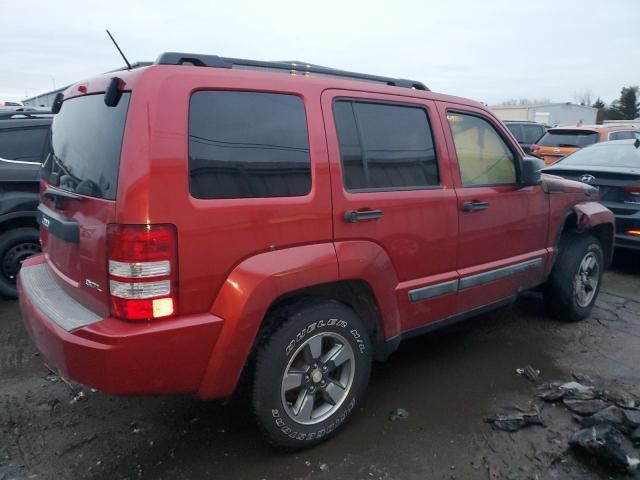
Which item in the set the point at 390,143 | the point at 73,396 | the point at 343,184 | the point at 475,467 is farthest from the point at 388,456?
the point at 73,396

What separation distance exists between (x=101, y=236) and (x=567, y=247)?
3827 mm

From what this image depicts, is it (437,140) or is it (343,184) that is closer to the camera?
(343,184)

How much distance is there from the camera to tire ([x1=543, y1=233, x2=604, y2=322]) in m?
4.36

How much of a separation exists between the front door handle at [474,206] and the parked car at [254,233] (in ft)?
0.06

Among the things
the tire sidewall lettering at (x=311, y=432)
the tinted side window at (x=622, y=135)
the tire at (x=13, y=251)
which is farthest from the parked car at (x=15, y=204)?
the tinted side window at (x=622, y=135)

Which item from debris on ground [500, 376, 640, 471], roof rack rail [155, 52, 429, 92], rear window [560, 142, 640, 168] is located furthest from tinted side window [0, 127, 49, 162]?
rear window [560, 142, 640, 168]

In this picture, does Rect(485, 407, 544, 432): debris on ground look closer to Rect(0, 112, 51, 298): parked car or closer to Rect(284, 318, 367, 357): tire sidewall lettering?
Rect(284, 318, 367, 357): tire sidewall lettering

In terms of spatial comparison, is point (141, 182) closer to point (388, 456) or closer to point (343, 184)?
point (343, 184)

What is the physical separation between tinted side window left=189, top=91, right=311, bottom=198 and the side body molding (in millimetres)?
324

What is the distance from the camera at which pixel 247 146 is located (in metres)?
2.39

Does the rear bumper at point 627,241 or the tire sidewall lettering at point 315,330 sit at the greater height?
the tire sidewall lettering at point 315,330

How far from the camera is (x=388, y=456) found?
8.84 ft

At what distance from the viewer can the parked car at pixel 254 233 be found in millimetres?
2154

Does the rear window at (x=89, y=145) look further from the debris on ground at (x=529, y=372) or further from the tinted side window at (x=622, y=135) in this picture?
the tinted side window at (x=622, y=135)
